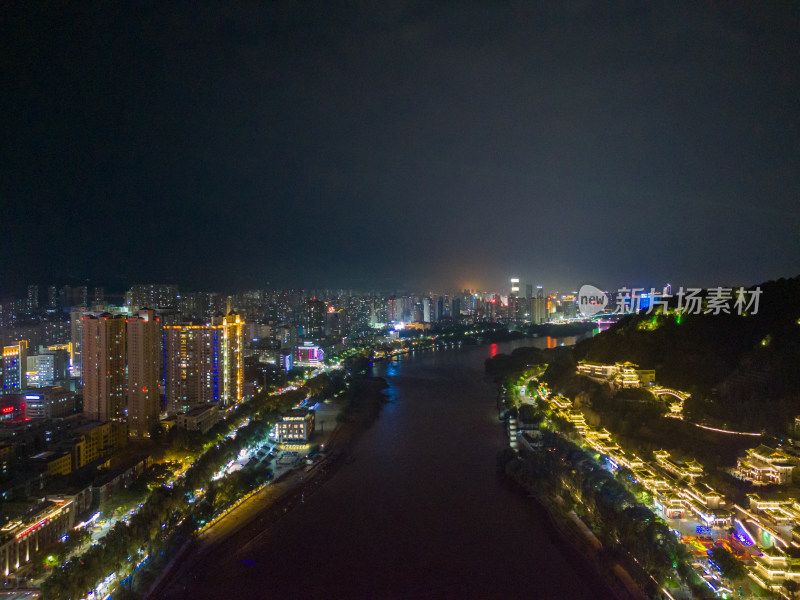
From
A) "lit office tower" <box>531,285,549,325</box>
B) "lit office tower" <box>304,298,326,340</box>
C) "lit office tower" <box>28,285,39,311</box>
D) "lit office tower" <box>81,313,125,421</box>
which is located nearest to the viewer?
"lit office tower" <box>81,313,125,421</box>

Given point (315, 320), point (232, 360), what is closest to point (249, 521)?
point (232, 360)

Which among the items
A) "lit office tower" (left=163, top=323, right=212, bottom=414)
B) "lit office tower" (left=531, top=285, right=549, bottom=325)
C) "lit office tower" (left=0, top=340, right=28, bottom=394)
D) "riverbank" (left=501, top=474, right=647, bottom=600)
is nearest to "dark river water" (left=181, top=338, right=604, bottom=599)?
"riverbank" (left=501, top=474, right=647, bottom=600)

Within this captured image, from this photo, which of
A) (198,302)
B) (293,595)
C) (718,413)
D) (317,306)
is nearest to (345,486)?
(293,595)

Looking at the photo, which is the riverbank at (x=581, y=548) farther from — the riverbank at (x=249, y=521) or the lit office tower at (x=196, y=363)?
the lit office tower at (x=196, y=363)

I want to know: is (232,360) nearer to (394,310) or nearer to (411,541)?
(411,541)

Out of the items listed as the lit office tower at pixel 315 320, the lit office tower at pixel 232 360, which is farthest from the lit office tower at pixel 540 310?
the lit office tower at pixel 232 360

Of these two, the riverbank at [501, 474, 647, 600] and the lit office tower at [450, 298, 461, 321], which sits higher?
the lit office tower at [450, 298, 461, 321]

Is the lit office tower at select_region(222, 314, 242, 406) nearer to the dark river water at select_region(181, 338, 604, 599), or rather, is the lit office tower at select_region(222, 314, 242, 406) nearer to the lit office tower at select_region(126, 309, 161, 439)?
the lit office tower at select_region(126, 309, 161, 439)
